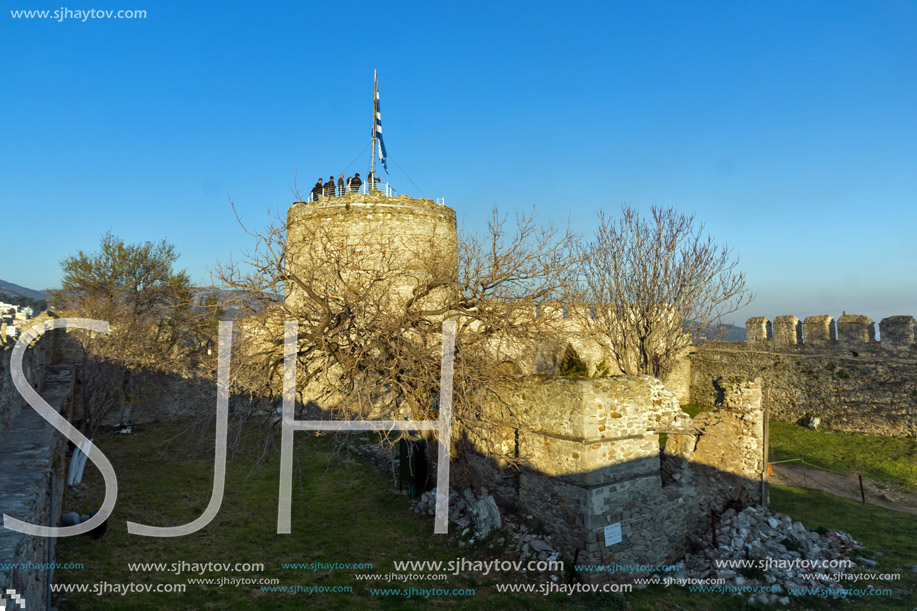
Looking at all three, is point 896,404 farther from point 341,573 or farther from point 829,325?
point 341,573

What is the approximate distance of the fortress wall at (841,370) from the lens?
16.2 meters

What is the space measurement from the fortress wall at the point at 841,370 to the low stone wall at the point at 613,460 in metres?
6.25

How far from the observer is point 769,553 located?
8.50m

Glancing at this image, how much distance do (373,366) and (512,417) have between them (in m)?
2.73

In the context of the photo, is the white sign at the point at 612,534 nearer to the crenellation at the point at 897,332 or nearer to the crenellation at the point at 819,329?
the crenellation at the point at 897,332

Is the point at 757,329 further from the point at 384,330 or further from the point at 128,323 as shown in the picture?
the point at 128,323

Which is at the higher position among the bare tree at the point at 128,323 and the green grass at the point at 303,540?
the bare tree at the point at 128,323

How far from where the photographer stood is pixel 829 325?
18.9m

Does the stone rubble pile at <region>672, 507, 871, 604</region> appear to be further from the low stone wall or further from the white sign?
the white sign

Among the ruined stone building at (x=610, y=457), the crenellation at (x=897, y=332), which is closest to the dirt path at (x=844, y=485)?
the ruined stone building at (x=610, y=457)

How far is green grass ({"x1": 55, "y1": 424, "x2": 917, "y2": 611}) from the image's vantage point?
718 centimetres

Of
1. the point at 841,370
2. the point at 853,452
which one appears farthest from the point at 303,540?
the point at 841,370

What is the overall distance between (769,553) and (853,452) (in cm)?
959

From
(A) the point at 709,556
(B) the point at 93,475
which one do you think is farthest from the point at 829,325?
(B) the point at 93,475
